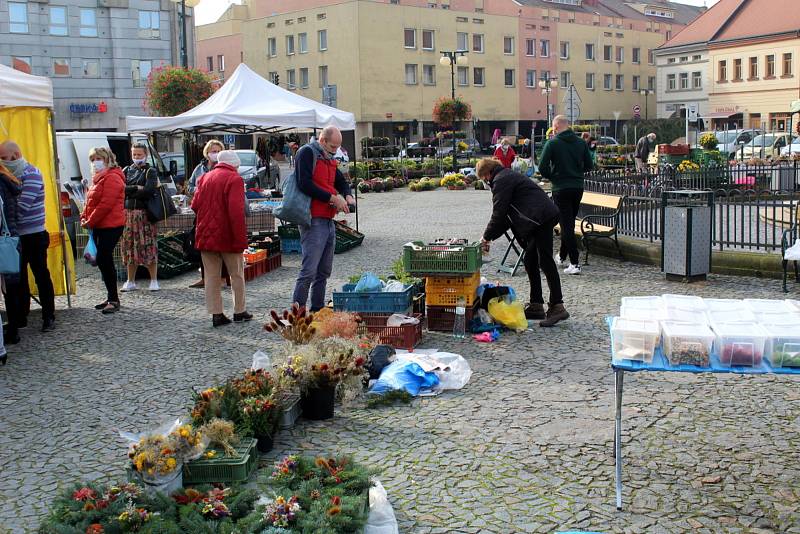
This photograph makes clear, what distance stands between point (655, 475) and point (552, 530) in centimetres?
94

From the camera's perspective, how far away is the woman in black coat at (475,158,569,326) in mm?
8656

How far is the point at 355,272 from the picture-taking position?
12.5 meters

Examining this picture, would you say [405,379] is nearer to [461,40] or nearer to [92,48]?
[92,48]

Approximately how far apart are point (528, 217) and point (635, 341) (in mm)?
4296

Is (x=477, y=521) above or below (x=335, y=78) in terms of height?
below

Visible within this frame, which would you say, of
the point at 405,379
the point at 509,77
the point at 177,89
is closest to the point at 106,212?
the point at 405,379

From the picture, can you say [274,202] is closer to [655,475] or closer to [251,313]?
[251,313]

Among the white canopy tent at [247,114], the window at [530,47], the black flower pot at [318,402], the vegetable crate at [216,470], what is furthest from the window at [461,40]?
the vegetable crate at [216,470]

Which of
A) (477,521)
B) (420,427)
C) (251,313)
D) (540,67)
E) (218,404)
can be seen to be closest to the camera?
(477,521)

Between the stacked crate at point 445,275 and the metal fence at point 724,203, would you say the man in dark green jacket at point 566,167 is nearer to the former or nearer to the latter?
the metal fence at point 724,203

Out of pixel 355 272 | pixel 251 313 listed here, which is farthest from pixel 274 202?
pixel 251 313

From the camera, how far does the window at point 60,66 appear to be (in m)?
50.5

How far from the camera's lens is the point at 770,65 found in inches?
2437

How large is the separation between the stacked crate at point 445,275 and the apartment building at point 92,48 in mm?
45929
